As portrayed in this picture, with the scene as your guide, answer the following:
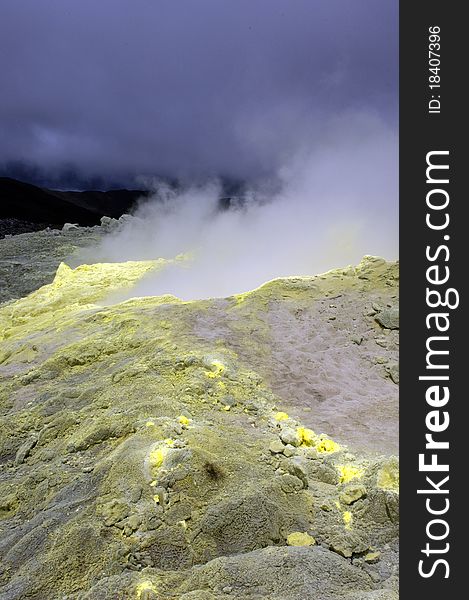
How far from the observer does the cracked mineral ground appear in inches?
87.7

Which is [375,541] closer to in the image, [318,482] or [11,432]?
[318,482]

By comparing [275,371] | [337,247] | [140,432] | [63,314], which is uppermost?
[337,247]

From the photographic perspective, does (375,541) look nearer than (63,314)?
Yes

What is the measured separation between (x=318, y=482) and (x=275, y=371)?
1.68m

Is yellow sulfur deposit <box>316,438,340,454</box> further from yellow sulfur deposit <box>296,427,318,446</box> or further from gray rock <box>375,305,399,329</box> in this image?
gray rock <box>375,305,399,329</box>

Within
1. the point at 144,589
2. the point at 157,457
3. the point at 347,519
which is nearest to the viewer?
the point at 144,589

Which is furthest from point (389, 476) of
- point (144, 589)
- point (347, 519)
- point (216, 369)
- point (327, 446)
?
point (216, 369)

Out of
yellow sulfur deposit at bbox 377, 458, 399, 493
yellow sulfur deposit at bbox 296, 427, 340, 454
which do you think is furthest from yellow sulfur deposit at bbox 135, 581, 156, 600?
yellow sulfur deposit at bbox 296, 427, 340, 454

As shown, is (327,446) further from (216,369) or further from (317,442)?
(216,369)

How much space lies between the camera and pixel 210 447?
9.88ft

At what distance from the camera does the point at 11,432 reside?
3898 mm

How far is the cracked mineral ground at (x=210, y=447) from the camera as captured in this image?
7.31 feet

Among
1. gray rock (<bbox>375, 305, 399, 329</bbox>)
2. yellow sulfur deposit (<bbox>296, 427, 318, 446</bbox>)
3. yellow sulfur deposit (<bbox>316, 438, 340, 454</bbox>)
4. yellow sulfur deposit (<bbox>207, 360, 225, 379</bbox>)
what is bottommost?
yellow sulfur deposit (<bbox>316, 438, 340, 454</bbox>)

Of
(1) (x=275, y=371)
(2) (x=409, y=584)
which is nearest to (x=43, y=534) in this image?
(2) (x=409, y=584)
